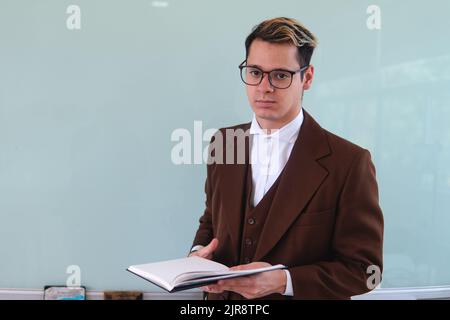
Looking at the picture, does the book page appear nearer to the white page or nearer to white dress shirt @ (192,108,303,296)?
the white page

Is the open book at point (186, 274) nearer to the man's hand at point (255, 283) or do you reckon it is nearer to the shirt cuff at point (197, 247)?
the man's hand at point (255, 283)

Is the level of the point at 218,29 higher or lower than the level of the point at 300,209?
higher

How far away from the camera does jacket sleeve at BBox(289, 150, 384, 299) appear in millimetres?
1086

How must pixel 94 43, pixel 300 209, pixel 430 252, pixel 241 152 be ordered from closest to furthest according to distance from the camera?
pixel 300 209 < pixel 241 152 < pixel 94 43 < pixel 430 252

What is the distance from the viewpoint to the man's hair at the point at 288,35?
1.15m

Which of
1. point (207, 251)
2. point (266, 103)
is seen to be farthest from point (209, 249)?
point (266, 103)

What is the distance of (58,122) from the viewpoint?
60.4 inches

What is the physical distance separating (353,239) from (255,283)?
1.04 feet

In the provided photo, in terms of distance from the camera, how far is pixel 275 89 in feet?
3.85

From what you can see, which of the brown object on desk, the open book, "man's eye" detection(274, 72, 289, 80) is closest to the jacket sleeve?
the open book

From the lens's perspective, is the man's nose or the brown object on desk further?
the brown object on desk
